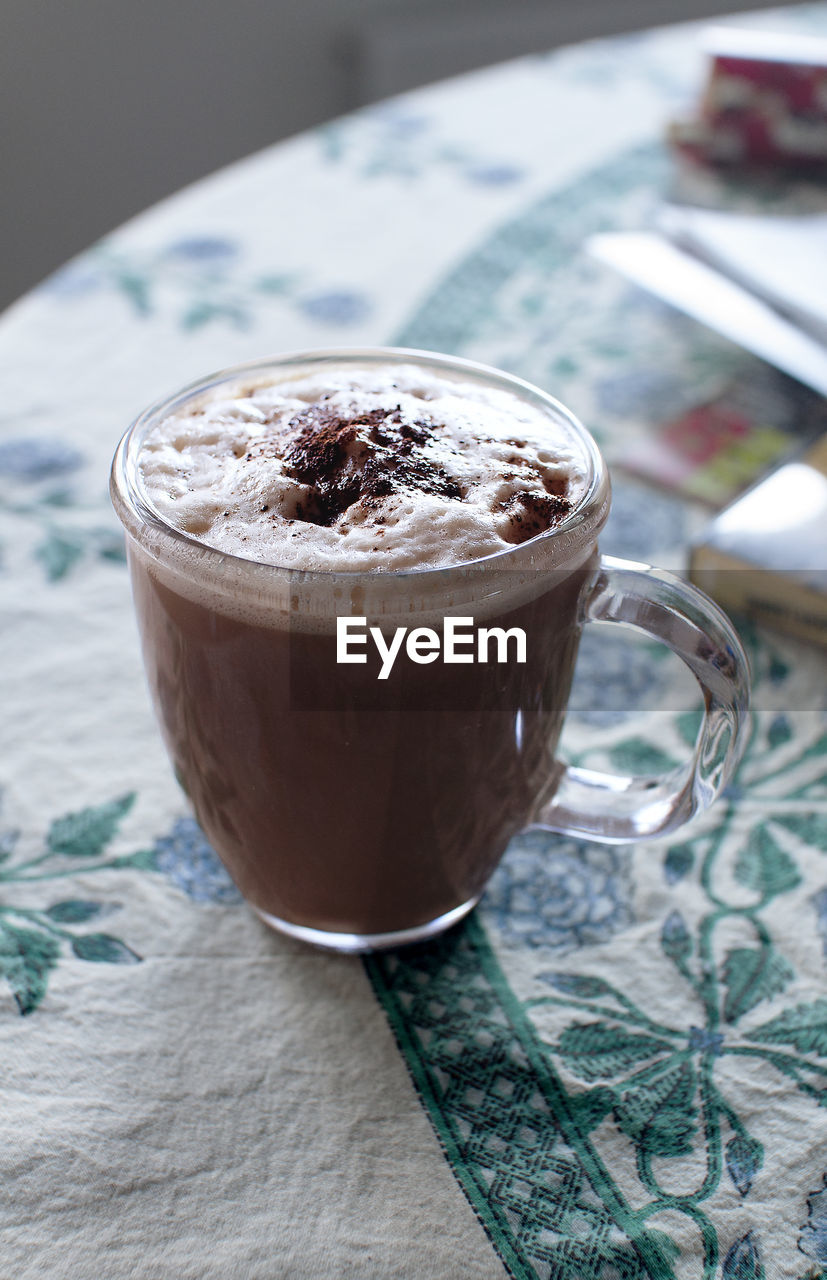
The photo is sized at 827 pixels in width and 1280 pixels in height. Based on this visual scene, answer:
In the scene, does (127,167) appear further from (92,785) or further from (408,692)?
(408,692)

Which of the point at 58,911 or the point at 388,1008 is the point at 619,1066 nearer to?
the point at 388,1008

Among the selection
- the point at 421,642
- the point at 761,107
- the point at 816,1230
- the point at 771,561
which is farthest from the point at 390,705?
the point at 761,107

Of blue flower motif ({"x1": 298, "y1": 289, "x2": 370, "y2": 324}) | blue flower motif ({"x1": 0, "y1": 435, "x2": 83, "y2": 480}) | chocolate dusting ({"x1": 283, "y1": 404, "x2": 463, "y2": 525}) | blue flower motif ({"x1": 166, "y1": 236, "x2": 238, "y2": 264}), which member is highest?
chocolate dusting ({"x1": 283, "y1": 404, "x2": 463, "y2": 525})

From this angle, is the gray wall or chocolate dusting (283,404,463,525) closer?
chocolate dusting (283,404,463,525)

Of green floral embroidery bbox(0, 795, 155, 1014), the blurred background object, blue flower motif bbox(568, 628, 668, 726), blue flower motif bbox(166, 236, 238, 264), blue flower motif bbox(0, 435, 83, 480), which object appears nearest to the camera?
green floral embroidery bbox(0, 795, 155, 1014)

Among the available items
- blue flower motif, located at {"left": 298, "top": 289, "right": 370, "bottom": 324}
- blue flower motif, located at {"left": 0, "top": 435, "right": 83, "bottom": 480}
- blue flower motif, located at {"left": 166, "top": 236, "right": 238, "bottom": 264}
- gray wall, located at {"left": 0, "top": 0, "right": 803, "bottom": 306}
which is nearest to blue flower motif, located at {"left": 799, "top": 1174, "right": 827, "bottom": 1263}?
blue flower motif, located at {"left": 0, "top": 435, "right": 83, "bottom": 480}

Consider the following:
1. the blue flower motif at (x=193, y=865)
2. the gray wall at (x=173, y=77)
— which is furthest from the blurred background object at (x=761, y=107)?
the gray wall at (x=173, y=77)

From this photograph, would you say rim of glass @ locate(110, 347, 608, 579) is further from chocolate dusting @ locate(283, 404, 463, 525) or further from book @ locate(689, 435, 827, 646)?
book @ locate(689, 435, 827, 646)
